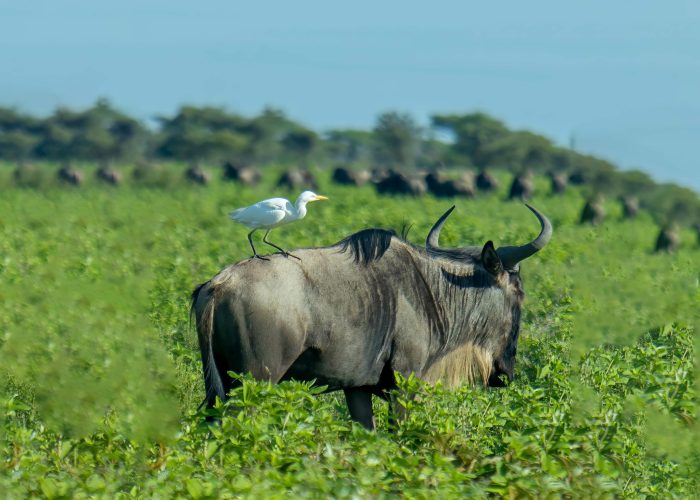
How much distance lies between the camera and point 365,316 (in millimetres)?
7434

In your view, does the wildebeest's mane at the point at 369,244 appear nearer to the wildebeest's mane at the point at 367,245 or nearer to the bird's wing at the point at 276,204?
the wildebeest's mane at the point at 367,245

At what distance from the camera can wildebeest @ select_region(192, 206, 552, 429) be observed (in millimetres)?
6988

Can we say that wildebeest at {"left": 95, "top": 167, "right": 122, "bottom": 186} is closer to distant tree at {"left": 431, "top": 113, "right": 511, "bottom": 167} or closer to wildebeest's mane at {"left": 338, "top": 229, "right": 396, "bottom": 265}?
distant tree at {"left": 431, "top": 113, "right": 511, "bottom": 167}

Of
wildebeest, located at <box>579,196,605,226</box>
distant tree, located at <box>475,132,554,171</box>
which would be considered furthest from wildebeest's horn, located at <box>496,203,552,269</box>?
distant tree, located at <box>475,132,554,171</box>

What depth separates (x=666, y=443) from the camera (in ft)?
23.0

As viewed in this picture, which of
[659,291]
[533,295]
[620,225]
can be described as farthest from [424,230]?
[620,225]

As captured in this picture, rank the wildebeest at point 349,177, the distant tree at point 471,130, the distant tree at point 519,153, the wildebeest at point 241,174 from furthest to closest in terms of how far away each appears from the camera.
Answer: the distant tree at point 471,130, the distant tree at point 519,153, the wildebeest at point 349,177, the wildebeest at point 241,174

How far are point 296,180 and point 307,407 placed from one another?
32.3 metres

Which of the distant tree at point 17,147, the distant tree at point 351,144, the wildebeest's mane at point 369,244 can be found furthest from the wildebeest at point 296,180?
the wildebeest's mane at point 369,244

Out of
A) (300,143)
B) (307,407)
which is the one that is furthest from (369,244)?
(300,143)

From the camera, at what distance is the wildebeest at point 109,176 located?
39.2 metres

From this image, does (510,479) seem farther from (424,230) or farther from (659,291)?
(424,230)

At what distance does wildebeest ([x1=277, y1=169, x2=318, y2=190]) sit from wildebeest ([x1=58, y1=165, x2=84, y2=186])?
5.52 m

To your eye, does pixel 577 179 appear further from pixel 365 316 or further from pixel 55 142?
pixel 365 316
